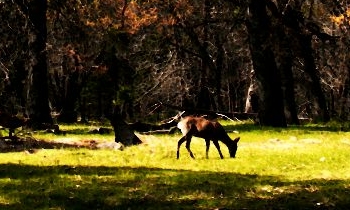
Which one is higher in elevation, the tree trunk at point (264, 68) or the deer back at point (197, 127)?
the tree trunk at point (264, 68)

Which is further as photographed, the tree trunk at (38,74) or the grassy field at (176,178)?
the tree trunk at (38,74)

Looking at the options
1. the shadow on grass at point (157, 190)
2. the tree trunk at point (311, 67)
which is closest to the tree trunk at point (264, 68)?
the tree trunk at point (311, 67)

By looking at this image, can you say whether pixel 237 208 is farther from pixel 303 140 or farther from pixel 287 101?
pixel 287 101

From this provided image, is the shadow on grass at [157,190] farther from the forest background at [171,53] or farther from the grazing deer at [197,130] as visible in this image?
the forest background at [171,53]

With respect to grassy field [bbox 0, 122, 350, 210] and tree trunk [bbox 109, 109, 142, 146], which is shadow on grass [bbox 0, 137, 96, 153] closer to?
tree trunk [bbox 109, 109, 142, 146]

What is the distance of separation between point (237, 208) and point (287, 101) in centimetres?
2843

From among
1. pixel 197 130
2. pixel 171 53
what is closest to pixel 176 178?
pixel 197 130

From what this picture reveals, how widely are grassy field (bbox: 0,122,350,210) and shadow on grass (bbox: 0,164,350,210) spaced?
0.06 feet

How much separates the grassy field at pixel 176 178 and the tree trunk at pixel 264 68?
9496mm

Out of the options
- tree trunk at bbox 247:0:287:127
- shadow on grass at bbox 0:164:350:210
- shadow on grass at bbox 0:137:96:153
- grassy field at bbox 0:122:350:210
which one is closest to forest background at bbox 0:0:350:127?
tree trunk at bbox 247:0:287:127

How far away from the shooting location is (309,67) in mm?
39062

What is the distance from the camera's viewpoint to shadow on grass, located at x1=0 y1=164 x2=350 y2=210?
11719 mm

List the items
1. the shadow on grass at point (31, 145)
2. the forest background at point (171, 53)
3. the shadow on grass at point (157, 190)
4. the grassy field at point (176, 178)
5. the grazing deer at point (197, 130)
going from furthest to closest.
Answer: the forest background at point (171, 53) → the shadow on grass at point (31, 145) → the grazing deer at point (197, 130) → the grassy field at point (176, 178) → the shadow on grass at point (157, 190)

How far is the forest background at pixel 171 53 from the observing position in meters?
32.8
